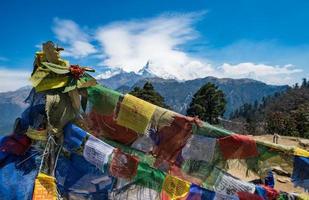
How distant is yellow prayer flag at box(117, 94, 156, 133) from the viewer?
509cm

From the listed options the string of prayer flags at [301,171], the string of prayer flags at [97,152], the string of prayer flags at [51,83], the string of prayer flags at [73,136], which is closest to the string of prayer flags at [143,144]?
the string of prayer flags at [97,152]

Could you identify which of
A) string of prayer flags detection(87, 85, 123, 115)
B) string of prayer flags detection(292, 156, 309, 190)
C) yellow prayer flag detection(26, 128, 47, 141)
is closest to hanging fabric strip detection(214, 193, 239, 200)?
string of prayer flags detection(292, 156, 309, 190)

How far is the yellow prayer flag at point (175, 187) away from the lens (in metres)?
4.94

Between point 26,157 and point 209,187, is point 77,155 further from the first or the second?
point 209,187

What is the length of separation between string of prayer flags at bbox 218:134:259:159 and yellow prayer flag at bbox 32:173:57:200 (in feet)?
6.59

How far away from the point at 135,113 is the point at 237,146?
1.29 m

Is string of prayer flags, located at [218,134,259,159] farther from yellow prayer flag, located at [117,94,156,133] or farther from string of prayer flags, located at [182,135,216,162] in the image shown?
yellow prayer flag, located at [117,94,156,133]

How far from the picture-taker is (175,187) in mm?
4949

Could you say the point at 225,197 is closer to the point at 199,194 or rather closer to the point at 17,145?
the point at 199,194

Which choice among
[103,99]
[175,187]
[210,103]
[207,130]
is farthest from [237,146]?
[210,103]

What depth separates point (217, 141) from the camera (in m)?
5.03

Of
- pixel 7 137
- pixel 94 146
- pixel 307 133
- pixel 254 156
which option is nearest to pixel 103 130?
pixel 94 146

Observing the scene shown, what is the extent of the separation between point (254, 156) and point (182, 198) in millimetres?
1011

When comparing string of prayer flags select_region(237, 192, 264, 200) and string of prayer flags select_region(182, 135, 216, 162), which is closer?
string of prayer flags select_region(237, 192, 264, 200)
